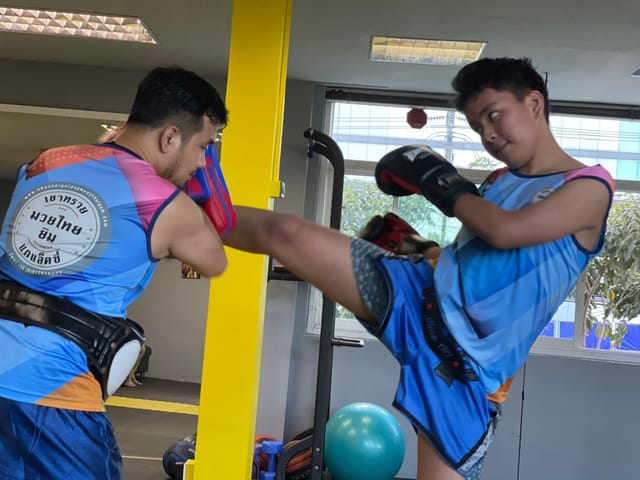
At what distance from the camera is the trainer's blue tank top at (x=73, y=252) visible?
1.39 m

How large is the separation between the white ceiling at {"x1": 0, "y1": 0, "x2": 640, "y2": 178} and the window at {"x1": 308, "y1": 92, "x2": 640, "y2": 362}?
0.69ft

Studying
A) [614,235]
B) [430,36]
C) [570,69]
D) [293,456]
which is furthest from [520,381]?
[430,36]

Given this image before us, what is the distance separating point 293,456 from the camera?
4.07 m

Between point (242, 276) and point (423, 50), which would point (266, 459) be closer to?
point (242, 276)

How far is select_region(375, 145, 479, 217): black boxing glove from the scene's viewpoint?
1.65 m

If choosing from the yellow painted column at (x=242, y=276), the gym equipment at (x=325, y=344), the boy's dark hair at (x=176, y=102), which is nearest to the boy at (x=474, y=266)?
the boy's dark hair at (x=176, y=102)

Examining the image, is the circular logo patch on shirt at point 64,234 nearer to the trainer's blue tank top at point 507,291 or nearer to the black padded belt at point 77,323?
the black padded belt at point 77,323

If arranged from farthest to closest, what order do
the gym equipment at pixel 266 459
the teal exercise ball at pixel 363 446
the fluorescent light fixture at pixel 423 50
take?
the fluorescent light fixture at pixel 423 50, the gym equipment at pixel 266 459, the teal exercise ball at pixel 363 446

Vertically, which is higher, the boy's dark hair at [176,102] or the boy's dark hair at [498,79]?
the boy's dark hair at [498,79]

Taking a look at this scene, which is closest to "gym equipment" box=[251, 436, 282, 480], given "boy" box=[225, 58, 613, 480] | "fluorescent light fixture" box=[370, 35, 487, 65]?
"boy" box=[225, 58, 613, 480]

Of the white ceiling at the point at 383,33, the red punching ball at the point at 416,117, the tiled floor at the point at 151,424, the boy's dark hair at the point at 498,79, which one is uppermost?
the white ceiling at the point at 383,33

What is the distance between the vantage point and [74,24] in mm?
4480

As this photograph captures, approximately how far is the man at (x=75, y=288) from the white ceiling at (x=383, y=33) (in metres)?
2.59

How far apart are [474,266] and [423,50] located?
10.4 feet
